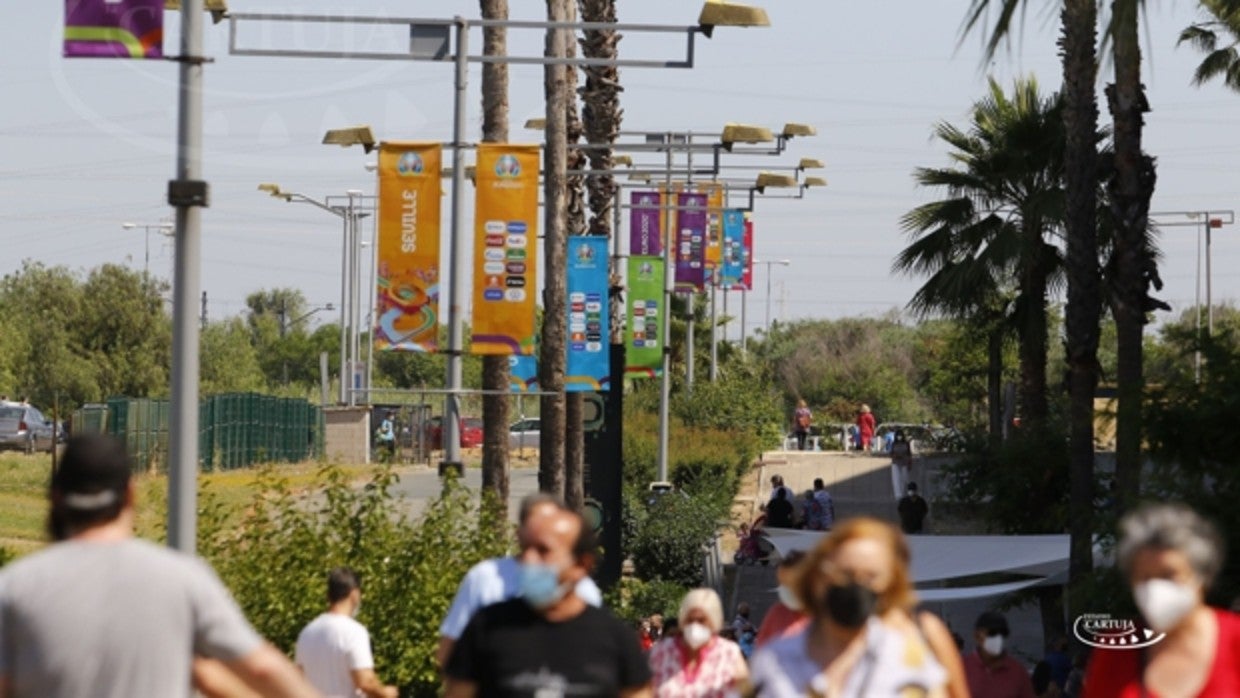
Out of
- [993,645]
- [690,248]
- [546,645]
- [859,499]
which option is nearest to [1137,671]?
[546,645]

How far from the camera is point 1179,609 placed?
5.56 meters

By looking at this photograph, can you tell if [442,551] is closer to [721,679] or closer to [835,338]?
[721,679]

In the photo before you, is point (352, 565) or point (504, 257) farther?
point (504, 257)

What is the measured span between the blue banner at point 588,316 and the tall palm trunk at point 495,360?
3.16 meters

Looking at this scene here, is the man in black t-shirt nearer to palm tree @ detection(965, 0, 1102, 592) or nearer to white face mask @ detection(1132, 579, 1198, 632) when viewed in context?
white face mask @ detection(1132, 579, 1198, 632)

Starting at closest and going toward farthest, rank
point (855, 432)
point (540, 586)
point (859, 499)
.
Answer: point (540, 586) < point (859, 499) < point (855, 432)

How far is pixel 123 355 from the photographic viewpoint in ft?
259

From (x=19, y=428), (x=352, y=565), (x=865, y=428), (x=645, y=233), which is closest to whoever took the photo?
(x=352, y=565)

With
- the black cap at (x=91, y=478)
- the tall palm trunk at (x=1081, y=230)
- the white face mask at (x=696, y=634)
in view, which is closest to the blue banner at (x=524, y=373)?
the tall palm trunk at (x=1081, y=230)

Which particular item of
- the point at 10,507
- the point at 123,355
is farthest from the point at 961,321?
the point at 123,355

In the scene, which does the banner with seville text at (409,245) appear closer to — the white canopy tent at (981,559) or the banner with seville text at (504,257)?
the banner with seville text at (504,257)

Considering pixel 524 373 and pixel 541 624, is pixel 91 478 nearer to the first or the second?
pixel 541 624

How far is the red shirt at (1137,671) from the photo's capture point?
5.64 meters

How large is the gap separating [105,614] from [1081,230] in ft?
58.9
